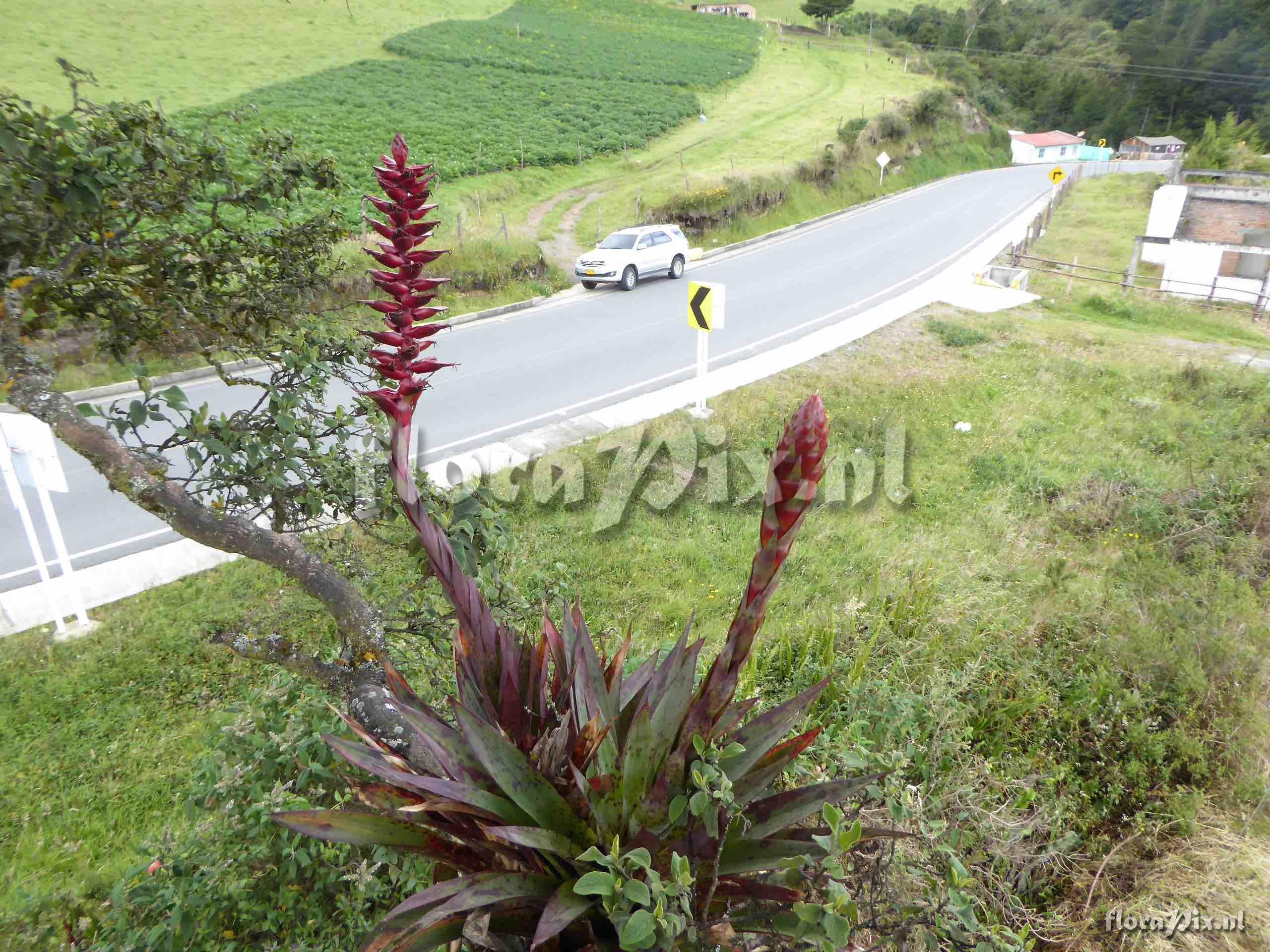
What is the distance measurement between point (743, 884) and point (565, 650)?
0.82 metres

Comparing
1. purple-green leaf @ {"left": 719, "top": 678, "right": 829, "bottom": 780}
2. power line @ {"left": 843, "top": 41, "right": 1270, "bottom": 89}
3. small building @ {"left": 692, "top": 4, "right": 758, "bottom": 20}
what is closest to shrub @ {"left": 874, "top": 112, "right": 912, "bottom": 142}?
power line @ {"left": 843, "top": 41, "right": 1270, "bottom": 89}

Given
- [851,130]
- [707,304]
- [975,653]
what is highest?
[851,130]

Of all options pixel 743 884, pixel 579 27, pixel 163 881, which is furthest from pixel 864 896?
pixel 579 27

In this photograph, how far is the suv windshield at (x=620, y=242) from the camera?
19.7 m

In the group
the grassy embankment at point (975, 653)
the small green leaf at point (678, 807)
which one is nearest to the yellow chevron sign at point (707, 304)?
the grassy embankment at point (975, 653)

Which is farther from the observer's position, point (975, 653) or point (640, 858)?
point (975, 653)

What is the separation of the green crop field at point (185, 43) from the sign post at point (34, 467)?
920 inches

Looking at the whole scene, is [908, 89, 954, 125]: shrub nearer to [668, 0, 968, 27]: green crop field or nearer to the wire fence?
the wire fence

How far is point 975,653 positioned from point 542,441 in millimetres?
6247

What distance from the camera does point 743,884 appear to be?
6.49 feet

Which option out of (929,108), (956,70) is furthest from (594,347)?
(956,70)

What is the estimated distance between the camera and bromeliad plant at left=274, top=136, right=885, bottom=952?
64.8 inches

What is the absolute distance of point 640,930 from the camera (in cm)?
154

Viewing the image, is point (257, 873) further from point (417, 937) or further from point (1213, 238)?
point (1213, 238)
